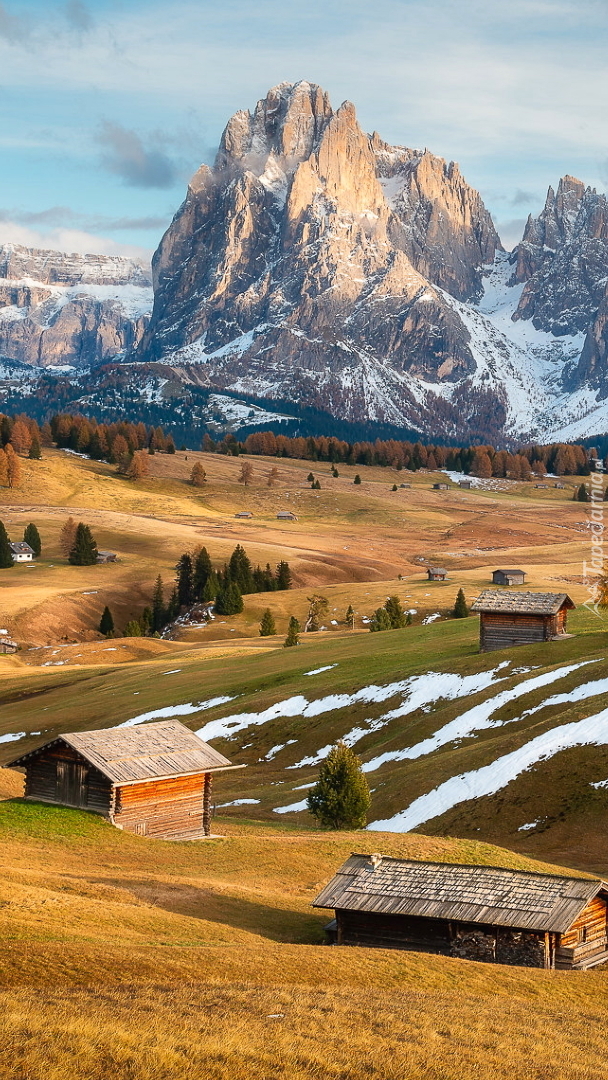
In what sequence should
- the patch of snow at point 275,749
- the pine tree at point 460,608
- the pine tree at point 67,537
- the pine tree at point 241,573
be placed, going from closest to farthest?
1. the patch of snow at point 275,749
2. the pine tree at point 460,608
3. the pine tree at point 241,573
4. the pine tree at point 67,537

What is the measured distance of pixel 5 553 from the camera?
162500 mm

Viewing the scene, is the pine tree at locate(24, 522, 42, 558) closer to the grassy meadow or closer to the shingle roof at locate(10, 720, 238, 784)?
the grassy meadow

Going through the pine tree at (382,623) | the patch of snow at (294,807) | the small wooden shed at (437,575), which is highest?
the small wooden shed at (437,575)

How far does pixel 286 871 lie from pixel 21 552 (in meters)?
136

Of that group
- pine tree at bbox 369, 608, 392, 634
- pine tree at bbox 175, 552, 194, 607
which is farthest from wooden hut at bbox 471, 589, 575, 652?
pine tree at bbox 175, 552, 194, 607

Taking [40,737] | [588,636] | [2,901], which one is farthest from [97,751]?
[588,636]

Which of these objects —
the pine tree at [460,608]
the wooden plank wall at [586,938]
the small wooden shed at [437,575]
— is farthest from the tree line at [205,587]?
the wooden plank wall at [586,938]

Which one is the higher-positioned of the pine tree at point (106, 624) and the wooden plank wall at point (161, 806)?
the wooden plank wall at point (161, 806)

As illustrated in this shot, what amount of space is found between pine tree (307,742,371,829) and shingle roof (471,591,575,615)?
29.6 metres

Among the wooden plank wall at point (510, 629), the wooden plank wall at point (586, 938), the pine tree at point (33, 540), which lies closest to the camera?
the wooden plank wall at point (586, 938)

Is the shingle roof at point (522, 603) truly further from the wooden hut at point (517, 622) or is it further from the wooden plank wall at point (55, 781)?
the wooden plank wall at point (55, 781)

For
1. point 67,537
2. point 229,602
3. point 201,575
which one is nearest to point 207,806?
point 229,602

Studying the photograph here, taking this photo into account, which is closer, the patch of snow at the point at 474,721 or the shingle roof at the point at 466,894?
the shingle roof at the point at 466,894

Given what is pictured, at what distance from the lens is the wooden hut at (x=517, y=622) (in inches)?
2955
